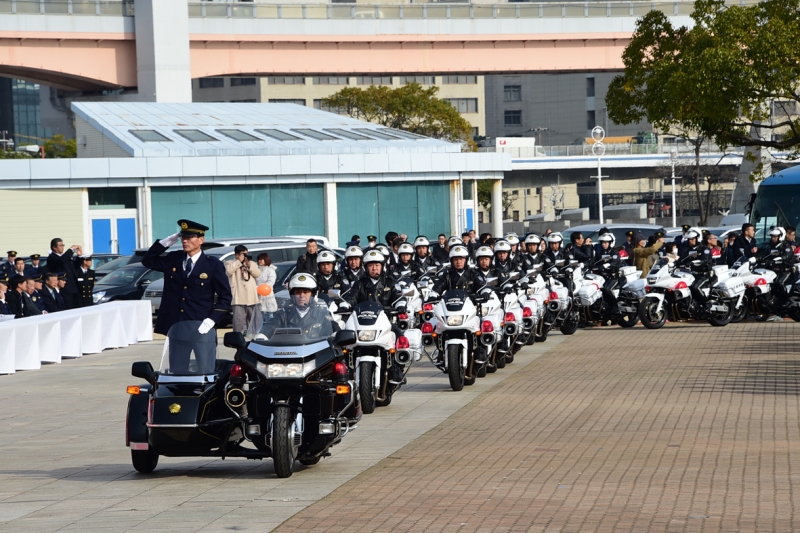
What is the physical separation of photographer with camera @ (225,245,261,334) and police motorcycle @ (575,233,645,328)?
6.20 metres

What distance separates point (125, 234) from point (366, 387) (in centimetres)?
2912

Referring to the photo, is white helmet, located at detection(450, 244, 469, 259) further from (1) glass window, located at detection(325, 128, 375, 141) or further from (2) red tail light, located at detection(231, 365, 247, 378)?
(1) glass window, located at detection(325, 128, 375, 141)

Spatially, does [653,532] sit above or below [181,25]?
below

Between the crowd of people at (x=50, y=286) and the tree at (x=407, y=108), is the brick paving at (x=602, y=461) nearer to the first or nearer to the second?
the crowd of people at (x=50, y=286)

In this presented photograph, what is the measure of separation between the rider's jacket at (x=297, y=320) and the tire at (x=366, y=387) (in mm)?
3405

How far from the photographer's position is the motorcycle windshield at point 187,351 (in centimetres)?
1048

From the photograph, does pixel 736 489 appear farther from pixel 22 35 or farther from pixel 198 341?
pixel 22 35


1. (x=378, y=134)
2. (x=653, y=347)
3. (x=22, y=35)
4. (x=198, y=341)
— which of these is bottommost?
(x=653, y=347)

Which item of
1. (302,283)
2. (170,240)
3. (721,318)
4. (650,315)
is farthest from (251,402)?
(721,318)

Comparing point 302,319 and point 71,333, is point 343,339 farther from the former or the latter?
point 71,333

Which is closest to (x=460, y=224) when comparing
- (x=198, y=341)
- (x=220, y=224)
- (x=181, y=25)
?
(x=220, y=224)

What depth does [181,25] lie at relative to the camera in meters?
49.5

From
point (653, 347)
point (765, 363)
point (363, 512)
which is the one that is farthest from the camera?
point (653, 347)

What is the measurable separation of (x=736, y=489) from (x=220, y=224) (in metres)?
35.0
